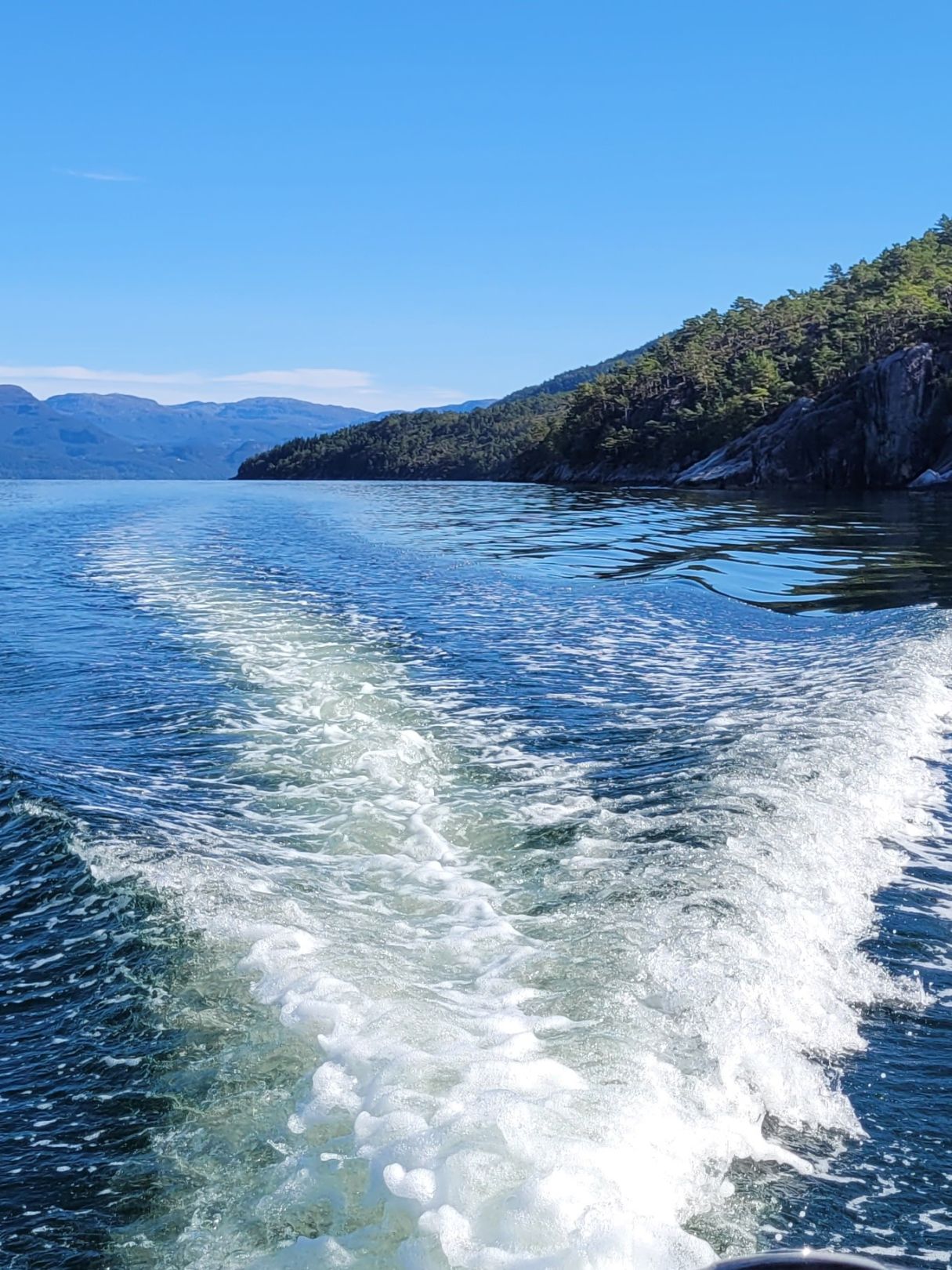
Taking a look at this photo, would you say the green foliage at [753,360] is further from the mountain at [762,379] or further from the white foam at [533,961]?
the white foam at [533,961]

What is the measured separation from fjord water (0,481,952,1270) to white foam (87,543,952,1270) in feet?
0.07

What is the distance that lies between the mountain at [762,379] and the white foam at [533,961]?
67.4 meters

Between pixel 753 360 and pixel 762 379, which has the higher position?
pixel 753 360

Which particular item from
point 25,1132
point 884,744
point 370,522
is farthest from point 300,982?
point 370,522

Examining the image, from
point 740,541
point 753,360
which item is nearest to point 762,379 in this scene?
point 753,360

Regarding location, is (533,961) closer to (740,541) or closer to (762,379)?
(740,541)

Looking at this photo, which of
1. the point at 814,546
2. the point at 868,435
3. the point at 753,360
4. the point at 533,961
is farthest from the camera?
the point at 753,360

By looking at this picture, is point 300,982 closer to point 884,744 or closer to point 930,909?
point 930,909

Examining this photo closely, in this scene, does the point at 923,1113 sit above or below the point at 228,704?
below

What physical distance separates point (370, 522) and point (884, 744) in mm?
37338

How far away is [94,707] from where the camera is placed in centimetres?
1139

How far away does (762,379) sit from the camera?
3546 inches

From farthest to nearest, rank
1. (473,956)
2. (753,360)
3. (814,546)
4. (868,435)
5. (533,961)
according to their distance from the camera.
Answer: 1. (753,360)
2. (868,435)
3. (814,546)
4. (473,956)
5. (533,961)

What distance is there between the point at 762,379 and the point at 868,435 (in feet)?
68.8
